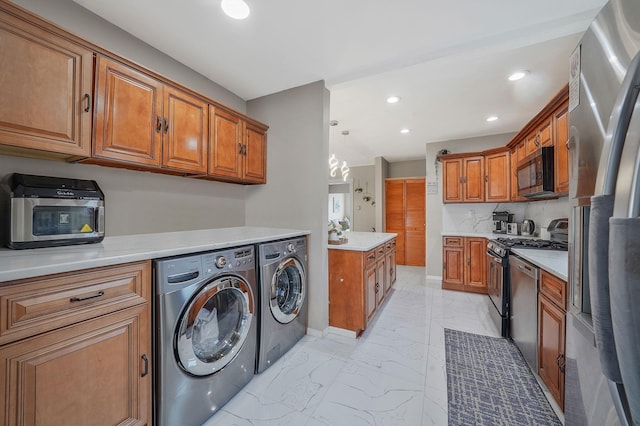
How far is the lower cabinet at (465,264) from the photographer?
3717mm

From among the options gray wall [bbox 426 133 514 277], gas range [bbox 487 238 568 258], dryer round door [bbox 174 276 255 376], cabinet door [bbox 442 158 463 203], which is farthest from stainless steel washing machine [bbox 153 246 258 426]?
gray wall [bbox 426 133 514 277]

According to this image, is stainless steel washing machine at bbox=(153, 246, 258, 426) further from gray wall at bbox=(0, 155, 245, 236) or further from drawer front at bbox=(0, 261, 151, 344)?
gray wall at bbox=(0, 155, 245, 236)

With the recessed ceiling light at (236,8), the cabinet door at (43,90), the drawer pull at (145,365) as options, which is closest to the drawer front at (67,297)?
the drawer pull at (145,365)

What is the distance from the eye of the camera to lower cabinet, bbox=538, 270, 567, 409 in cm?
144

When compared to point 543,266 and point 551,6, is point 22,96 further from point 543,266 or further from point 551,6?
point 543,266

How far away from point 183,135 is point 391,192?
501 cm

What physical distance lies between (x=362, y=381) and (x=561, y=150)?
8.80 feet

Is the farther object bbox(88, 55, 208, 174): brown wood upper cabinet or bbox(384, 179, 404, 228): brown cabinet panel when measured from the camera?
bbox(384, 179, 404, 228): brown cabinet panel

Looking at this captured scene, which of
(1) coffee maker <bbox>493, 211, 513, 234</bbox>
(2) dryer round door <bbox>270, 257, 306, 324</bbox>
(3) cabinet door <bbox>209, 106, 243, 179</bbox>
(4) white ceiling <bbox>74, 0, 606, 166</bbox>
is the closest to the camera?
(4) white ceiling <bbox>74, 0, 606, 166</bbox>

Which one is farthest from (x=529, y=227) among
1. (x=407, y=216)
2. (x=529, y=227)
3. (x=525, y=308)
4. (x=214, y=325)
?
(x=214, y=325)

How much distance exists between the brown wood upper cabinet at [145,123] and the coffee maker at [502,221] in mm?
4238

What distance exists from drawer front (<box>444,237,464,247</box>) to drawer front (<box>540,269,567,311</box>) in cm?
223

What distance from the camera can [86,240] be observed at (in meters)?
1.42

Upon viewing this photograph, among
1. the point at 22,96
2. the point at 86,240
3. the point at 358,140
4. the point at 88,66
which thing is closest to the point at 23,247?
the point at 86,240
